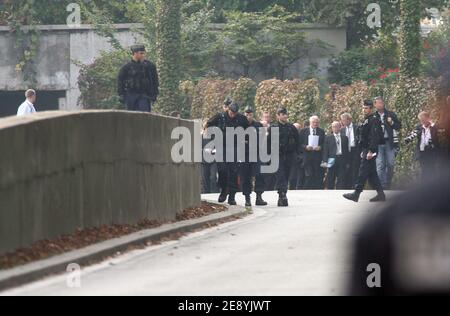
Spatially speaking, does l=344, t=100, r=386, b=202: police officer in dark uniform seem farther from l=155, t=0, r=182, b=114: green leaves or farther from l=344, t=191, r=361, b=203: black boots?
l=155, t=0, r=182, b=114: green leaves

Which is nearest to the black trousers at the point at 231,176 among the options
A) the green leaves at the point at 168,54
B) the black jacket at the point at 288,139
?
the black jacket at the point at 288,139

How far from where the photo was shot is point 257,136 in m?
27.7

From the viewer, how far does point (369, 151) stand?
2659cm

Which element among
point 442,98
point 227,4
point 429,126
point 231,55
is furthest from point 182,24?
point 442,98

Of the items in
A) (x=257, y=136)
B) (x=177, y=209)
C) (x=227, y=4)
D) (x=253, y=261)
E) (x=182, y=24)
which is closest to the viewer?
(x=253, y=261)

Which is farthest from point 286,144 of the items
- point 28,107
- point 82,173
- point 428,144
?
point 82,173

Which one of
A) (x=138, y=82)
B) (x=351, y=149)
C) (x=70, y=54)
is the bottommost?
(x=351, y=149)

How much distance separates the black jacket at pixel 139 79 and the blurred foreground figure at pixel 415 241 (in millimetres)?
16306

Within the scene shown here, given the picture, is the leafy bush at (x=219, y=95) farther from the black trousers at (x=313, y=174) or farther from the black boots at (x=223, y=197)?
the black boots at (x=223, y=197)

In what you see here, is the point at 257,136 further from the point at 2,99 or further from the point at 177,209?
the point at 2,99

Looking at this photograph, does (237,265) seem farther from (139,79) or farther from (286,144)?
(286,144)

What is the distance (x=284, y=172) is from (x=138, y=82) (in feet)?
12.8

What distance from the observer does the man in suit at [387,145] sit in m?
30.1
